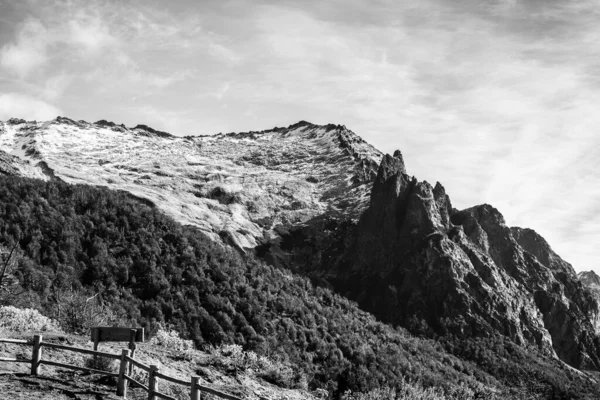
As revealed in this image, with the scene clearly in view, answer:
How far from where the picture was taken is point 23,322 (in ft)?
105

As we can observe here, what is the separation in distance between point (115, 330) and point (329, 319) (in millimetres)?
126281

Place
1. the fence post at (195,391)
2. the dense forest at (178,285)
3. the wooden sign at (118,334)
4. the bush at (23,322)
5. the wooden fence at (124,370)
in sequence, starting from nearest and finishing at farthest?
1. the fence post at (195,391)
2. the wooden fence at (124,370)
3. the wooden sign at (118,334)
4. the bush at (23,322)
5. the dense forest at (178,285)

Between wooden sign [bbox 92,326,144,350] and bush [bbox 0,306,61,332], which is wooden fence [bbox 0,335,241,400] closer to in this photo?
wooden sign [bbox 92,326,144,350]

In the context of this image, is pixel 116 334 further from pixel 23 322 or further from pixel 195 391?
pixel 23 322

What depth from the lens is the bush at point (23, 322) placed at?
3131 cm

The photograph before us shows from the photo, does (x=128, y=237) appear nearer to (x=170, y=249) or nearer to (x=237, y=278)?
(x=170, y=249)

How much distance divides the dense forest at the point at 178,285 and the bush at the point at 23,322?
82.2ft

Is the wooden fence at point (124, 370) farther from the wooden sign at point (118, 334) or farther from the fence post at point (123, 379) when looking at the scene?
the wooden sign at point (118, 334)

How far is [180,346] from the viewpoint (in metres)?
33.7

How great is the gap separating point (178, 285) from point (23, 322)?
239ft

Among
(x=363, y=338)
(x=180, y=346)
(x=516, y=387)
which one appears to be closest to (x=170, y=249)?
(x=363, y=338)

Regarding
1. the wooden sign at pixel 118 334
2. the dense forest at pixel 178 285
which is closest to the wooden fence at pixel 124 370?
the wooden sign at pixel 118 334

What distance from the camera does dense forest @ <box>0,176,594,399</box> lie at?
8856cm

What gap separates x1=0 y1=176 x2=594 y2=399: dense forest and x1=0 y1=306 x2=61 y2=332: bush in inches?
986
